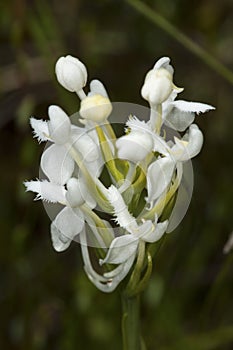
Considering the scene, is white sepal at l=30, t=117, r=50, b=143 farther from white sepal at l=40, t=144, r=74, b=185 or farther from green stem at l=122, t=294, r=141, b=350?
green stem at l=122, t=294, r=141, b=350

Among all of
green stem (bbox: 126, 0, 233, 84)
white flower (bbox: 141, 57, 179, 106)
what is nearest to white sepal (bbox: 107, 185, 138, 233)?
white flower (bbox: 141, 57, 179, 106)

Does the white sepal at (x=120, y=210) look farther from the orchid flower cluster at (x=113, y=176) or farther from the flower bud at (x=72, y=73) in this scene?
the flower bud at (x=72, y=73)

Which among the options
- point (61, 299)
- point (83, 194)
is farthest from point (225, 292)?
point (83, 194)

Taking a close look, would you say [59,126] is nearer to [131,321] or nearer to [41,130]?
[41,130]

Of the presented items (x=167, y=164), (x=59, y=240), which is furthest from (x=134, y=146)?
(x=59, y=240)

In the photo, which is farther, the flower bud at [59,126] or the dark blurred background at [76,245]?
the dark blurred background at [76,245]

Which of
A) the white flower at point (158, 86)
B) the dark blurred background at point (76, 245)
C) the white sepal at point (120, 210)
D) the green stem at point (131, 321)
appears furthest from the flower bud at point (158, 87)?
the dark blurred background at point (76, 245)
